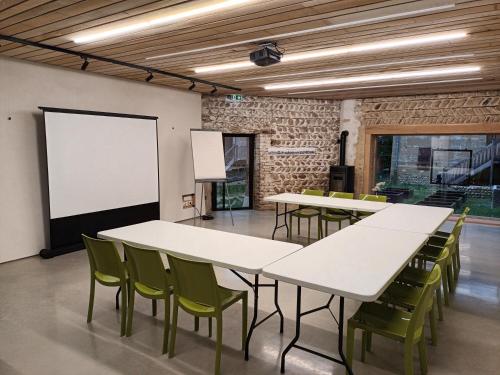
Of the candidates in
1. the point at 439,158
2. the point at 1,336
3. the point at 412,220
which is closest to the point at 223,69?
the point at 412,220

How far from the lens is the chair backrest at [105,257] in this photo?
2.97 m

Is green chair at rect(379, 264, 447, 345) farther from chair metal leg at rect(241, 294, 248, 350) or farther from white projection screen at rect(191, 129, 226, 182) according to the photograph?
white projection screen at rect(191, 129, 226, 182)

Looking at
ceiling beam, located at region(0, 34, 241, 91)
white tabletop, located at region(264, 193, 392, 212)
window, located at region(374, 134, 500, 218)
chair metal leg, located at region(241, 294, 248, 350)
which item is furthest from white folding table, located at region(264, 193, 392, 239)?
window, located at region(374, 134, 500, 218)

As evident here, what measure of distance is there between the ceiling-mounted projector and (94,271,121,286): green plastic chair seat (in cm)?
268

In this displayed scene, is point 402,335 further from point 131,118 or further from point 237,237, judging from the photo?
point 131,118

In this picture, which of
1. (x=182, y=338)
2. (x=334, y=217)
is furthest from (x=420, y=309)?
(x=334, y=217)

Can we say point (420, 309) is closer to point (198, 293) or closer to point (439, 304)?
point (439, 304)

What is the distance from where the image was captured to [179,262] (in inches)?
99.7

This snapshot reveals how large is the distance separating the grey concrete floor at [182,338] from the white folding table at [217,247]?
0.28 m

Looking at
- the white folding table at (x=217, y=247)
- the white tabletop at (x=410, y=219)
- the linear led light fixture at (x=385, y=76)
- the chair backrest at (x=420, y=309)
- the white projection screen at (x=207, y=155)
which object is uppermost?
the linear led light fixture at (x=385, y=76)

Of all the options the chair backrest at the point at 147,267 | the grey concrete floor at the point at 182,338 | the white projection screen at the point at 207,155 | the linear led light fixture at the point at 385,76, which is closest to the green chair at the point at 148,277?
the chair backrest at the point at 147,267

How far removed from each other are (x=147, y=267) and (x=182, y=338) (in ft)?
2.32

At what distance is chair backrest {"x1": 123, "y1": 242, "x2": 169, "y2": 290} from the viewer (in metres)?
2.74

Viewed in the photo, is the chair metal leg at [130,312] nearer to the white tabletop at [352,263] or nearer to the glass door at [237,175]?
the white tabletop at [352,263]
